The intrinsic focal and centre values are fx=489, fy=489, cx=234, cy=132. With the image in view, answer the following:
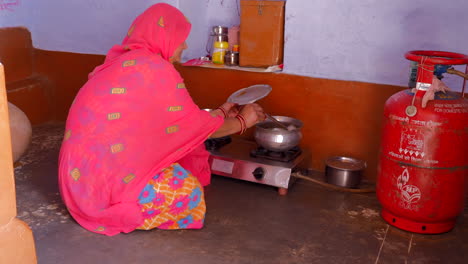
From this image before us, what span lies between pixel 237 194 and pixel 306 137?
0.75 meters

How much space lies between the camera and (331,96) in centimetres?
364

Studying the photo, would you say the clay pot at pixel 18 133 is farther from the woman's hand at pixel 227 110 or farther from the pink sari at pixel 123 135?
the woman's hand at pixel 227 110

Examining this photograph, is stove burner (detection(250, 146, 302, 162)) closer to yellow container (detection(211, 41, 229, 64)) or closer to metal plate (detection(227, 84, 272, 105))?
metal plate (detection(227, 84, 272, 105))

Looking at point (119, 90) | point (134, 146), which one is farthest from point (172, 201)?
point (119, 90)

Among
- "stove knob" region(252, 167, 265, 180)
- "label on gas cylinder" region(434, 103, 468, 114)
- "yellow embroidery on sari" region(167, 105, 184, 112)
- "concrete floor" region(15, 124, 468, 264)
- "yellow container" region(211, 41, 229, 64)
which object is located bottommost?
"concrete floor" region(15, 124, 468, 264)

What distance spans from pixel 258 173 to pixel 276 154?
19 centimetres

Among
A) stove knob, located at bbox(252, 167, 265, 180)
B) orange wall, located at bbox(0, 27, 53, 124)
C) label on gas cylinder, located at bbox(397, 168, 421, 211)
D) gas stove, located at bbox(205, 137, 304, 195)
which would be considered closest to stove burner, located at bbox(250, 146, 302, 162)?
gas stove, located at bbox(205, 137, 304, 195)

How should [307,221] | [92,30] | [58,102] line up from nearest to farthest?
[307,221] → [92,30] → [58,102]

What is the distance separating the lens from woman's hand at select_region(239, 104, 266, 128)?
10.8 ft

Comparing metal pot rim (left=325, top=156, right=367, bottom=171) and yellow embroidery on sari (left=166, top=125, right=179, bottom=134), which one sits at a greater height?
yellow embroidery on sari (left=166, top=125, right=179, bottom=134)

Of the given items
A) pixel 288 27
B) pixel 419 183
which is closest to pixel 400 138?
pixel 419 183

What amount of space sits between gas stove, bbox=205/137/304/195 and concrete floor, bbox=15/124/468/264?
0.12 metres

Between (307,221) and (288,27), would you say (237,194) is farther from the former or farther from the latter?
(288,27)

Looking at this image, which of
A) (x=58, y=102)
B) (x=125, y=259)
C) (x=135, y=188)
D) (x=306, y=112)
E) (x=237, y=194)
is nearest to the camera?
(x=125, y=259)
